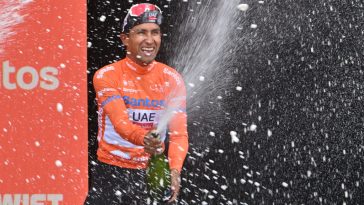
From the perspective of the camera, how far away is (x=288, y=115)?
5602 mm

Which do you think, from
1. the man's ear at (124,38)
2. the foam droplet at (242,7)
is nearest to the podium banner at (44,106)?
the man's ear at (124,38)

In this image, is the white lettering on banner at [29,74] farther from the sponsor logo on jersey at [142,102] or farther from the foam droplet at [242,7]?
the foam droplet at [242,7]

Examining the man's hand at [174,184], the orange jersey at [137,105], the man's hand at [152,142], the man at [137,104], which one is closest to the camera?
the man's hand at [152,142]

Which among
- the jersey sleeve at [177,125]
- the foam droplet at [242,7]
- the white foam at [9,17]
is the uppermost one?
the foam droplet at [242,7]

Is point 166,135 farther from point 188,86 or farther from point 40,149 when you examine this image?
point 40,149

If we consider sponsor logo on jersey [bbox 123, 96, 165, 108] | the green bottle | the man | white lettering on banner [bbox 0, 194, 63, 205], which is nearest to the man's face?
the man

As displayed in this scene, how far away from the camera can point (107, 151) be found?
5082 mm

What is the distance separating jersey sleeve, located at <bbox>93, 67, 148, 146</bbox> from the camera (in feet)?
15.4

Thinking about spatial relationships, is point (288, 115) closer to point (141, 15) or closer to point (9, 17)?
point (141, 15)

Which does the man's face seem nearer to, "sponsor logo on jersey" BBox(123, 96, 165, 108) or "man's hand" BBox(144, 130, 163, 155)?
"sponsor logo on jersey" BBox(123, 96, 165, 108)

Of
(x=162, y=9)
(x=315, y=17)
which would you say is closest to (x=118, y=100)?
(x=162, y=9)

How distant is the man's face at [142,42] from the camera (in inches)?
205

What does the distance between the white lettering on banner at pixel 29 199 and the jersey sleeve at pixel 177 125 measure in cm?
73

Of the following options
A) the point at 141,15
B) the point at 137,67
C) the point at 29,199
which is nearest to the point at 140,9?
the point at 141,15
